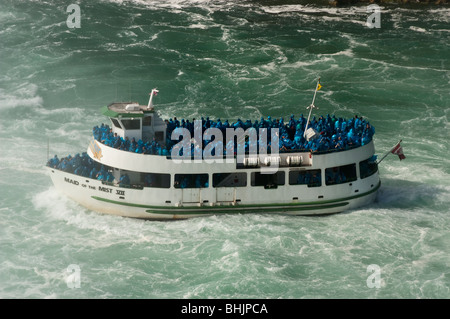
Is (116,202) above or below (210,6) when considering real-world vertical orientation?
below

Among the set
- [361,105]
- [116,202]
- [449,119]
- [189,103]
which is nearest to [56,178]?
[116,202]
